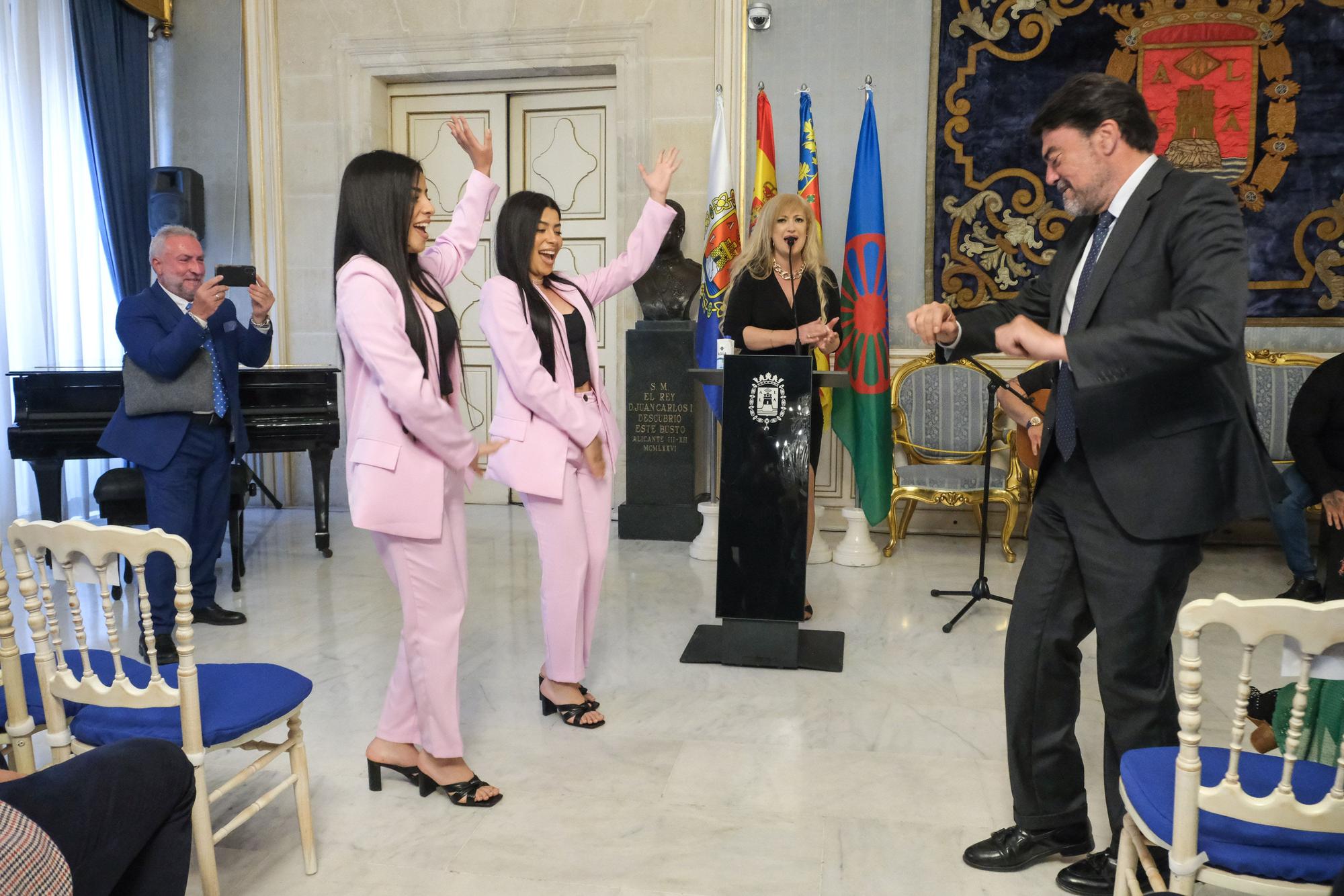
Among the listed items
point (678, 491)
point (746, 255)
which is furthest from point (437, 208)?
point (746, 255)

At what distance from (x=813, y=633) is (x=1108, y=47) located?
3.76 meters

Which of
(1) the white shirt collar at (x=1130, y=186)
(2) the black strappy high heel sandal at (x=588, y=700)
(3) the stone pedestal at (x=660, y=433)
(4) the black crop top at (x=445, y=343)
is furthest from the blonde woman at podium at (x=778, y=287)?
(1) the white shirt collar at (x=1130, y=186)

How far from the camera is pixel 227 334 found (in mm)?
3883

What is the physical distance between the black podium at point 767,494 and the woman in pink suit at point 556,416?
488 millimetres

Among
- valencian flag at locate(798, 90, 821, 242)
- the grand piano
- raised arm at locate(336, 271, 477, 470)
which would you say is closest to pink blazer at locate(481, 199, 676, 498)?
raised arm at locate(336, 271, 477, 470)

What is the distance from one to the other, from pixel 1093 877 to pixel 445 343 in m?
1.85

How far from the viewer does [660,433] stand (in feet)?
18.4

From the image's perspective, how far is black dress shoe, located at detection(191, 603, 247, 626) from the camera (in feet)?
13.2

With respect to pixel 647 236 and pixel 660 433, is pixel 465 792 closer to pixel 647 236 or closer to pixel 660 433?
pixel 647 236

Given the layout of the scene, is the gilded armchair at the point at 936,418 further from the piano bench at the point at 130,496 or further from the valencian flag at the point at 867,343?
the piano bench at the point at 130,496

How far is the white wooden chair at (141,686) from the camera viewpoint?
5.81 feet

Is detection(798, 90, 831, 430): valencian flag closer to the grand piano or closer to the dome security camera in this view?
the dome security camera

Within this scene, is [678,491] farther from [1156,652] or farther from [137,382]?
[1156,652]

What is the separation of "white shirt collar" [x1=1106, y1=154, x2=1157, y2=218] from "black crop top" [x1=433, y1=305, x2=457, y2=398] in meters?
1.44
